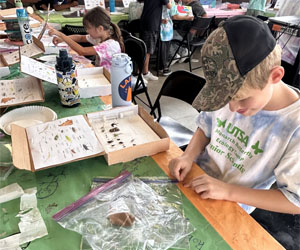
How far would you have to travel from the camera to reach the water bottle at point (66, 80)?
3.13 ft

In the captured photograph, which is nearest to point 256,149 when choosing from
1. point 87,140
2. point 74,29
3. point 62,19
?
point 87,140

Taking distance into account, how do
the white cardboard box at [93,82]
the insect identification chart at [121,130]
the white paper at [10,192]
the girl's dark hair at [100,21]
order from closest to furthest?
1. the white paper at [10,192]
2. the insect identification chart at [121,130]
3. the white cardboard box at [93,82]
4. the girl's dark hair at [100,21]

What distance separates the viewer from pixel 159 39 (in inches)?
133

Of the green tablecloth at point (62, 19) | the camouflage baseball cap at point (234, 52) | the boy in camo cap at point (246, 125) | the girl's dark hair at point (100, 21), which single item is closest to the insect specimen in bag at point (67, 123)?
the boy in camo cap at point (246, 125)

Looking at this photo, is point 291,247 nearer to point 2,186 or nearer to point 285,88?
point 285,88

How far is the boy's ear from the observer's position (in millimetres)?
545

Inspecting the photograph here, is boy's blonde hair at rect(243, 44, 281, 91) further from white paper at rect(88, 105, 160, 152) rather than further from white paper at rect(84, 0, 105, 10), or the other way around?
white paper at rect(84, 0, 105, 10)

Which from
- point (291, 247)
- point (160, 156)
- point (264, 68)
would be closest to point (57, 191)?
point (160, 156)

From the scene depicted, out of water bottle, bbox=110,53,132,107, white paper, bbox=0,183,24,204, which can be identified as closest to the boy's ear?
water bottle, bbox=110,53,132,107

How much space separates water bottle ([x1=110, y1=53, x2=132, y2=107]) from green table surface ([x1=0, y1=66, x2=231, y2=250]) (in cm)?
30

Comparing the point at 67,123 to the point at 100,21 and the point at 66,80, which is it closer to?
the point at 66,80

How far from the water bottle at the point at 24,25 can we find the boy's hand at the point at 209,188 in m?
1.54

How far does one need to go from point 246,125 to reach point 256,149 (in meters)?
0.08

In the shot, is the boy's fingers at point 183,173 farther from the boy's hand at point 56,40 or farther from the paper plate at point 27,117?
the boy's hand at point 56,40
